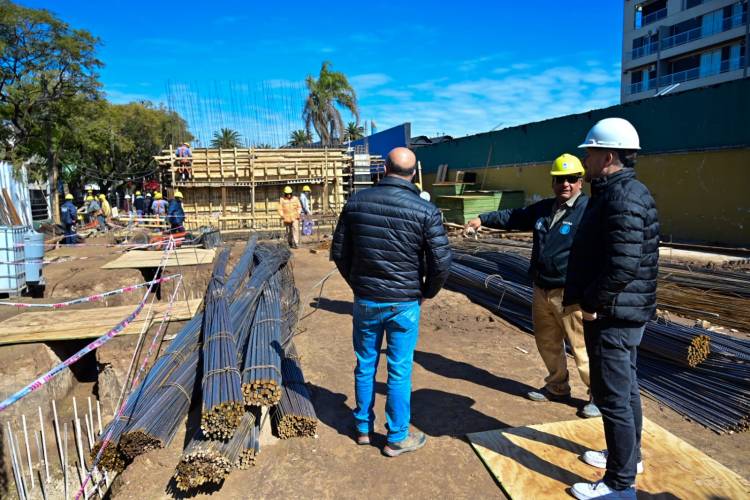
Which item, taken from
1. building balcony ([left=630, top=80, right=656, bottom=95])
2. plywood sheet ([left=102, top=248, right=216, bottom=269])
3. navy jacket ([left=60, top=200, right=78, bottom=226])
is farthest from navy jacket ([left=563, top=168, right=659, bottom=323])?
building balcony ([left=630, top=80, right=656, bottom=95])

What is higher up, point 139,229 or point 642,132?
point 642,132

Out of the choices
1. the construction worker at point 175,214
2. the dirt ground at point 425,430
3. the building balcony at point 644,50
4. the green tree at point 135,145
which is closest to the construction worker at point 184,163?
the construction worker at point 175,214

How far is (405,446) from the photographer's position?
10.5ft

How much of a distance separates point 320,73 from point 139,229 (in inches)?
764

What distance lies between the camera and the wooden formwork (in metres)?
19.4

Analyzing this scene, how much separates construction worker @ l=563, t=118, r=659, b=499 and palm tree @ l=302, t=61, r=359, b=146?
30.1 meters

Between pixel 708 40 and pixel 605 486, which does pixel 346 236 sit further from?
pixel 708 40

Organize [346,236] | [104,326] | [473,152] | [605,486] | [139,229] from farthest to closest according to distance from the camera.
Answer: [473,152] < [139,229] < [104,326] < [346,236] < [605,486]

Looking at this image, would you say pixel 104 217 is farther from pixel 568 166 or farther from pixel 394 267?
pixel 568 166

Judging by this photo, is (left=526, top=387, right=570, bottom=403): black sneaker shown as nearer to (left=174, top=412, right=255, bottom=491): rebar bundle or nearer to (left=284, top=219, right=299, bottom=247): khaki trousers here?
(left=174, top=412, right=255, bottom=491): rebar bundle

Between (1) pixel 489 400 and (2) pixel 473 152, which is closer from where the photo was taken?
(1) pixel 489 400

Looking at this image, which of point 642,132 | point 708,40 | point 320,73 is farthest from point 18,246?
point 708,40

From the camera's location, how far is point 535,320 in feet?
12.9

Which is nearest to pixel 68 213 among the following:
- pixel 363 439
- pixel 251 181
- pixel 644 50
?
pixel 251 181
